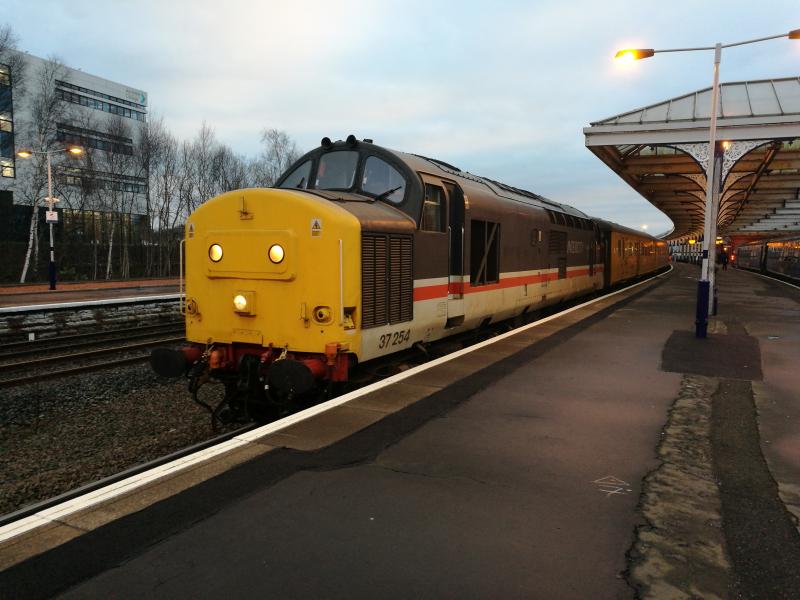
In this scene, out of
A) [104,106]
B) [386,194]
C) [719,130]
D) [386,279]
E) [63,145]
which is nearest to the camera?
[386,279]

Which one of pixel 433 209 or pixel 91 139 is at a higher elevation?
pixel 91 139

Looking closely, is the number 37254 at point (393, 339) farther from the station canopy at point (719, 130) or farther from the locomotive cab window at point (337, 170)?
the station canopy at point (719, 130)

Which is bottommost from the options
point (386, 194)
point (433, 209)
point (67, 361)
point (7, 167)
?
point (67, 361)

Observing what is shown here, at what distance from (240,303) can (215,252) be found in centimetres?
73

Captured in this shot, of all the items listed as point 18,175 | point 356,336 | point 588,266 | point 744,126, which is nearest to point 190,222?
point 356,336

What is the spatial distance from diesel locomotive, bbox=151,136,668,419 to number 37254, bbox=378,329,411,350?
0.02m

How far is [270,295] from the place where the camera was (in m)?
6.21

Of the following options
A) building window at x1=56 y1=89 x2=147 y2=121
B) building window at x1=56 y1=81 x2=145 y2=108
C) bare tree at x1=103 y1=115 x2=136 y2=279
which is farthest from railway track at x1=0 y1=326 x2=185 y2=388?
building window at x1=56 y1=81 x2=145 y2=108

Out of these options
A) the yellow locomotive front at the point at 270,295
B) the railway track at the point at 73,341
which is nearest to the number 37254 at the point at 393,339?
the yellow locomotive front at the point at 270,295

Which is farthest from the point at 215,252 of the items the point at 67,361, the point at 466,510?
the point at 67,361

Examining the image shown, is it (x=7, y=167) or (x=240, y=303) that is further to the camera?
(x=7, y=167)

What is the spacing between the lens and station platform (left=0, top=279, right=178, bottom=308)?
68.9ft

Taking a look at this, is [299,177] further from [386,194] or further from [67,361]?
[67,361]

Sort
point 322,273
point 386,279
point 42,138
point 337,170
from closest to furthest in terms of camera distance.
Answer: point 322,273
point 386,279
point 337,170
point 42,138
